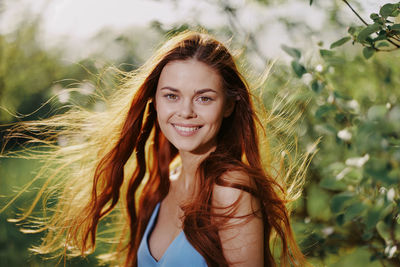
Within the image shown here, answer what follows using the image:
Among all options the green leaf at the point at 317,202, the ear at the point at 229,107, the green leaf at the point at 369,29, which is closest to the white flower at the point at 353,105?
the green leaf at the point at 369,29

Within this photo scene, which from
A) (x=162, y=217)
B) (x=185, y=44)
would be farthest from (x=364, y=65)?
(x=162, y=217)

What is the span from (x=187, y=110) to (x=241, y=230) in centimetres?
54

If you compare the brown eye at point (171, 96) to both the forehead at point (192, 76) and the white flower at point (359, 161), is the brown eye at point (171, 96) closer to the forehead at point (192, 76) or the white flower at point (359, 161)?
the forehead at point (192, 76)

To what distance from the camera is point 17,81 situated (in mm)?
3715

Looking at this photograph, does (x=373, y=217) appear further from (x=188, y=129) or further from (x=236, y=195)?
(x=188, y=129)

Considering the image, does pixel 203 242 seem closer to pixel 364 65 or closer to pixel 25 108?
pixel 364 65

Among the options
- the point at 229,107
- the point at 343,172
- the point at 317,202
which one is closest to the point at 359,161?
the point at 343,172

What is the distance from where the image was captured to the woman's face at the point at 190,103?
177 centimetres

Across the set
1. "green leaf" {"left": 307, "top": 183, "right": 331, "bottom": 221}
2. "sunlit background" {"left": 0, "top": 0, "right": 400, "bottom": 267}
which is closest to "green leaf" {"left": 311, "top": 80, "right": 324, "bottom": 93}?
"sunlit background" {"left": 0, "top": 0, "right": 400, "bottom": 267}

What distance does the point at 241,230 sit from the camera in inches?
65.0

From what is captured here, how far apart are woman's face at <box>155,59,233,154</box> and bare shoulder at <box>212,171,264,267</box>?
0.28 meters

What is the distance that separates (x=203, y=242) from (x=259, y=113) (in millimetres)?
729

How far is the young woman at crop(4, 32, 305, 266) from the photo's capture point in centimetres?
171

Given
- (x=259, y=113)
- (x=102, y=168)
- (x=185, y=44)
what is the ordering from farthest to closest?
(x=102, y=168)
(x=259, y=113)
(x=185, y=44)
